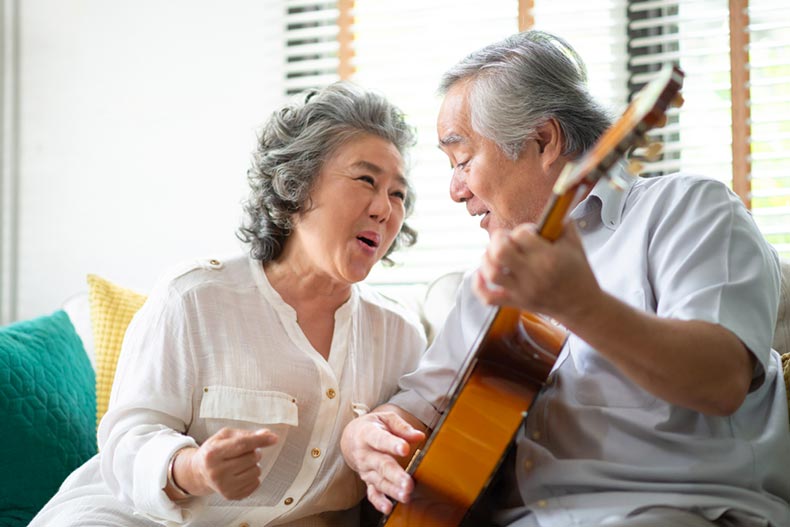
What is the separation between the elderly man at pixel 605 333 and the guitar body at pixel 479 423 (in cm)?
3

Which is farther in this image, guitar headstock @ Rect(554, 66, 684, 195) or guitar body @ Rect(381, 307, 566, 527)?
guitar body @ Rect(381, 307, 566, 527)

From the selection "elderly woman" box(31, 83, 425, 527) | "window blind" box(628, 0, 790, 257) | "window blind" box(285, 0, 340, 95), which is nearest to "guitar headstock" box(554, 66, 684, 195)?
"elderly woman" box(31, 83, 425, 527)

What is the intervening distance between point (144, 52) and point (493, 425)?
247 cm

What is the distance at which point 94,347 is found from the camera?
235 cm

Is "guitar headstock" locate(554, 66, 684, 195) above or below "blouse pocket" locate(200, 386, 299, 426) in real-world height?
above

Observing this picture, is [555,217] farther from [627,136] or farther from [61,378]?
[61,378]

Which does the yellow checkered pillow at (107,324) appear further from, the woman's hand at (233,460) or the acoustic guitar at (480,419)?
the acoustic guitar at (480,419)

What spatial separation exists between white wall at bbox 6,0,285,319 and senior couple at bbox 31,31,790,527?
1.19m

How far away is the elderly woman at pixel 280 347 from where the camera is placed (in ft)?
5.16

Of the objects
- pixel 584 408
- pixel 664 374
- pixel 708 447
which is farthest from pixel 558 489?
pixel 664 374

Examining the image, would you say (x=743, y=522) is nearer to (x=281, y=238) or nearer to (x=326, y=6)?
(x=281, y=238)

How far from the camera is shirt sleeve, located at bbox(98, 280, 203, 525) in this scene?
146 cm

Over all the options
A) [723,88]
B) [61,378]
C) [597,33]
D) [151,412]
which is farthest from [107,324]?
[723,88]

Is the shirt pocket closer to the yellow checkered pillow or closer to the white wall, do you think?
the yellow checkered pillow
